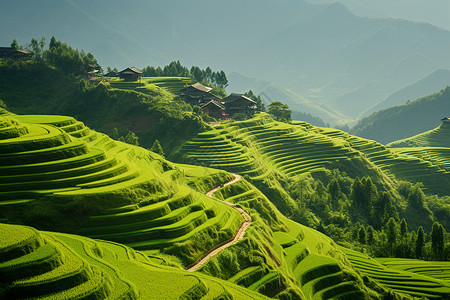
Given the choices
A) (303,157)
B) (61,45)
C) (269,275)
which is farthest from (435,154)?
(61,45)

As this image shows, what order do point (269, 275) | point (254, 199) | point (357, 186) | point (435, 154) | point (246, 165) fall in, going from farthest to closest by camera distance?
point (435, 154), point (357, 186), point (246, 165), point (254, 199), point (269, 275)

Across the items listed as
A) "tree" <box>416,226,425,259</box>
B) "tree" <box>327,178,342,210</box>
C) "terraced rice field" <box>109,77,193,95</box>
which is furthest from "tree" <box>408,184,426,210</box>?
"terraced rice field" <box>109,77,193,95</box>

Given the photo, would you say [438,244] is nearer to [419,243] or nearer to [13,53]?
[419,243]

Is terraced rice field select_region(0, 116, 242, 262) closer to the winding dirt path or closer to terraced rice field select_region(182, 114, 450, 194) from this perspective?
the winding dirt path

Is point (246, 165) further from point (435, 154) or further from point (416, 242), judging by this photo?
point (435, 154)

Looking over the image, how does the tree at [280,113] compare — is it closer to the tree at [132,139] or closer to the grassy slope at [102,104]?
the grassy slope at [102,104]

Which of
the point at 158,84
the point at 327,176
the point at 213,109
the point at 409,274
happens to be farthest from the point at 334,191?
the point at 158,84
